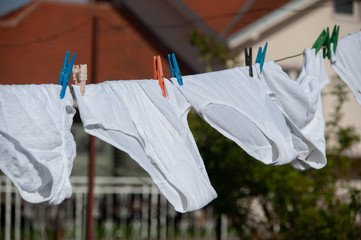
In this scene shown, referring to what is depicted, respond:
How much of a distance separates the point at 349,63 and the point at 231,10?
190 inches

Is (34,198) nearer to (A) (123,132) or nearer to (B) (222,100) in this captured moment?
(A) (123,132)

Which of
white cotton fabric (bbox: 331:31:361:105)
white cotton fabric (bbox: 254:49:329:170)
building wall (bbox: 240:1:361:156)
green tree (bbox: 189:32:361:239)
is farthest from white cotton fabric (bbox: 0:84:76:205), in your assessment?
building wall (bbox: 240:1:361:156)

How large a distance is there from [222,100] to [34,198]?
1060mm

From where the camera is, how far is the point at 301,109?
10.1 ft

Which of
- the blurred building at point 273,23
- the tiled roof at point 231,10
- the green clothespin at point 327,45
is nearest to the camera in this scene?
the green clothespin at point 327,45

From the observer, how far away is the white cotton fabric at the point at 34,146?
92.4 inches

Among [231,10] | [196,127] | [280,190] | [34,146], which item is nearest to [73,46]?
[196,127]

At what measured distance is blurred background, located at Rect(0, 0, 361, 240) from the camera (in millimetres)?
4895

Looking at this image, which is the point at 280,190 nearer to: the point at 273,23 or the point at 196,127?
the point at 196,127

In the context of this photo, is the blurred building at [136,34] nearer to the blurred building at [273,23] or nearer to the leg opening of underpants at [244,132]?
the blurred building at [273,23]

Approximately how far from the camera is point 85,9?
6.32m

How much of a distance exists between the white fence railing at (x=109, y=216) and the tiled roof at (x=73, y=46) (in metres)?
2.07

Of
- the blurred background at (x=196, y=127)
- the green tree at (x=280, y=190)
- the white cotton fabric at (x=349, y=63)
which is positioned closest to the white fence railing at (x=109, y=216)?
the blurred background at (x=196, y=127)

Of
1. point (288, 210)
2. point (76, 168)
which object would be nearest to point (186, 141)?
point (288, 210)
